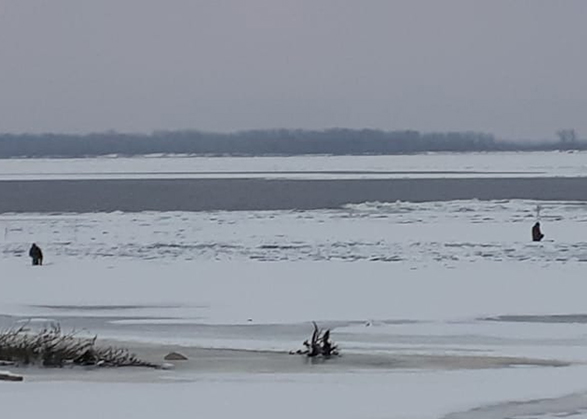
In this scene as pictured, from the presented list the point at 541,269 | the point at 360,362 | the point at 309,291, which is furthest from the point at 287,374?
the point at 541,269

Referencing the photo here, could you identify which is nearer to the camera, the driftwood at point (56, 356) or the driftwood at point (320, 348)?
the driftwood at point (56, 356)

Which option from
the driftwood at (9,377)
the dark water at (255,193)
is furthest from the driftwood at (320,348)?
the dark water at (255,193)

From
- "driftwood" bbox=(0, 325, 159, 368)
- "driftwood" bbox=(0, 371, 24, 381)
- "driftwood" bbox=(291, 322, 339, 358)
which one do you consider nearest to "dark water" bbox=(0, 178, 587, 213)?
"driftwood" bbox=(291, 322, 339, 358)

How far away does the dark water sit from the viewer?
48625 mm

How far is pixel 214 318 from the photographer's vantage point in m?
14.9

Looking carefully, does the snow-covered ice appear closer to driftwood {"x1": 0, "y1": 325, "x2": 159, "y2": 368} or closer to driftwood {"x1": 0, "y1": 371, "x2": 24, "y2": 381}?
driftwood {"x1": 0, "y1": 371, "x2": 24, "y2": 381}

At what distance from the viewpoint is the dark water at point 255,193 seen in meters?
48.6

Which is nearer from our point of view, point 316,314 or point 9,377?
point 9,377

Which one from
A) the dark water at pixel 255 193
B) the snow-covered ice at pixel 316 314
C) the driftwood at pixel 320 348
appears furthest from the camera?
the dark water at pixel 255 193

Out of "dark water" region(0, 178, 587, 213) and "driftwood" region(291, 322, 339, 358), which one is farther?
"dark water" region(0, 178, 587, 213)

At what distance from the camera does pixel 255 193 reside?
60.2 meters

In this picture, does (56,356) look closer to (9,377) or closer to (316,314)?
(9,377)

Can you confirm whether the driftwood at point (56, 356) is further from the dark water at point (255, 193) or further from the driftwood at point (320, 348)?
the dark water at point (255, 193)

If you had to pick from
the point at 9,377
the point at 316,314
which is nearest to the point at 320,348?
the point at 9,377
